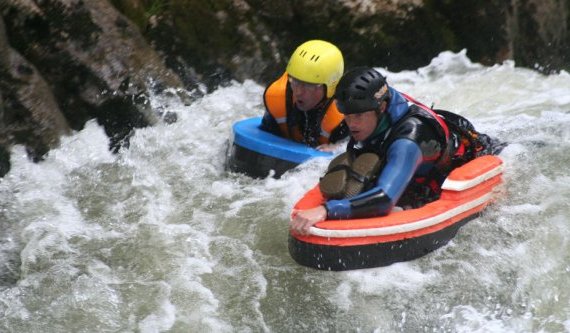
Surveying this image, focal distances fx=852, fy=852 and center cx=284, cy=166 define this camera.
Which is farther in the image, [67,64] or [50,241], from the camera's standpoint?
[67,64]

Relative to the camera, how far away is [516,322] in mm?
5273

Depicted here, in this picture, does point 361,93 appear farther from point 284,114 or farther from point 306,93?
point 284,114

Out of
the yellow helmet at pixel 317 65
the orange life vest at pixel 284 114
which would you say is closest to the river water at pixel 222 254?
the orange life vest at pixel 284 114

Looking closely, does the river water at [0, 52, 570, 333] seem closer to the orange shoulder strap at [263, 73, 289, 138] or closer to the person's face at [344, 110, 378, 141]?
the orange shoulder strap at [263, 73, 289, 138]

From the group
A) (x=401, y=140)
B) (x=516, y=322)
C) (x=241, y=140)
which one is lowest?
(x=516, y=322)

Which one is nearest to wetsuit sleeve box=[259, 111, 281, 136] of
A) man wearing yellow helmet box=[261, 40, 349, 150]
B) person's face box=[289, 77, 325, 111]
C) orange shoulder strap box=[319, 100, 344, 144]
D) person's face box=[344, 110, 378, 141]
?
man wearing yellow helmet box=[261, 40, 349, 150]

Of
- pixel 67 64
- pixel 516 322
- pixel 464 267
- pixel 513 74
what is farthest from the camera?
pixel 513 74

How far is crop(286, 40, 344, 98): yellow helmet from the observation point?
6430 mm

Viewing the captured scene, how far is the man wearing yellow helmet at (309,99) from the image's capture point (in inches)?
254

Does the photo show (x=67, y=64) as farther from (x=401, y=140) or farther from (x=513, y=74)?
(x=513, y=74)

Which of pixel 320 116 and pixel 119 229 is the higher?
pixel 320 116

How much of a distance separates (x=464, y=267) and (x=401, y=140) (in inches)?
39.0

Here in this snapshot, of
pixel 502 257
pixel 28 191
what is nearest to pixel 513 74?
pixel 502 257

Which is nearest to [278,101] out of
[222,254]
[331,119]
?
[331,119]
